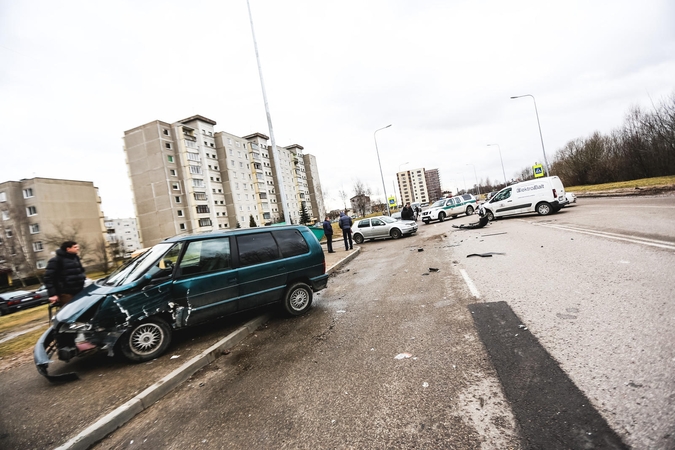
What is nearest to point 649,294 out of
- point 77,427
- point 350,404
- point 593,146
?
point 350,404

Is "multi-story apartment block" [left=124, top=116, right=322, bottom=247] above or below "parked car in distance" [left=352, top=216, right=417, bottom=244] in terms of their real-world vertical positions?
above

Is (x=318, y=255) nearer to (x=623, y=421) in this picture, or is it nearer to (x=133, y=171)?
(x=623, y=421)

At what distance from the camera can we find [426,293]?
20.1 ft

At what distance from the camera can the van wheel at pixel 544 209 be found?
56.4ft

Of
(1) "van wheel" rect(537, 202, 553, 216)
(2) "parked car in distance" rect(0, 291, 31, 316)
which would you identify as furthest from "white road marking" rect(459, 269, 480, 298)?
(2) "parked car in distance" rect(0, 291, 31, 316)

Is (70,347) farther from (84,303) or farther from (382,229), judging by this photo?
(382,229)

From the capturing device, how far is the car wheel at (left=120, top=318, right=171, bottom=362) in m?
4.39

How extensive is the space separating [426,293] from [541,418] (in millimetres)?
3835

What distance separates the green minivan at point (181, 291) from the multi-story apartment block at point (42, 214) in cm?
4188

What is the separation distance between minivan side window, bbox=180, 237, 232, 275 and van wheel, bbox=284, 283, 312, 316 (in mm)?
1336

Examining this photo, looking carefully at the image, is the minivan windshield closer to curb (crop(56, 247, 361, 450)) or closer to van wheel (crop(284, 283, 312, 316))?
curb (crop(56, 247, 361, 450))


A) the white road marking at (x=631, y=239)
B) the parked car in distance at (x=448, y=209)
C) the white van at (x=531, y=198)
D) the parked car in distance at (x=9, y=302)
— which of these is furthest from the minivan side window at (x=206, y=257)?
the parked car in distance at (x=9, y=302)

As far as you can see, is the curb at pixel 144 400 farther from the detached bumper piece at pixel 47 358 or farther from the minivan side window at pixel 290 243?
the minivan side window at pixel 290 243

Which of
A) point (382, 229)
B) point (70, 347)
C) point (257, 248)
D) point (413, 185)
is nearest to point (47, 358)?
point (70, 347)
